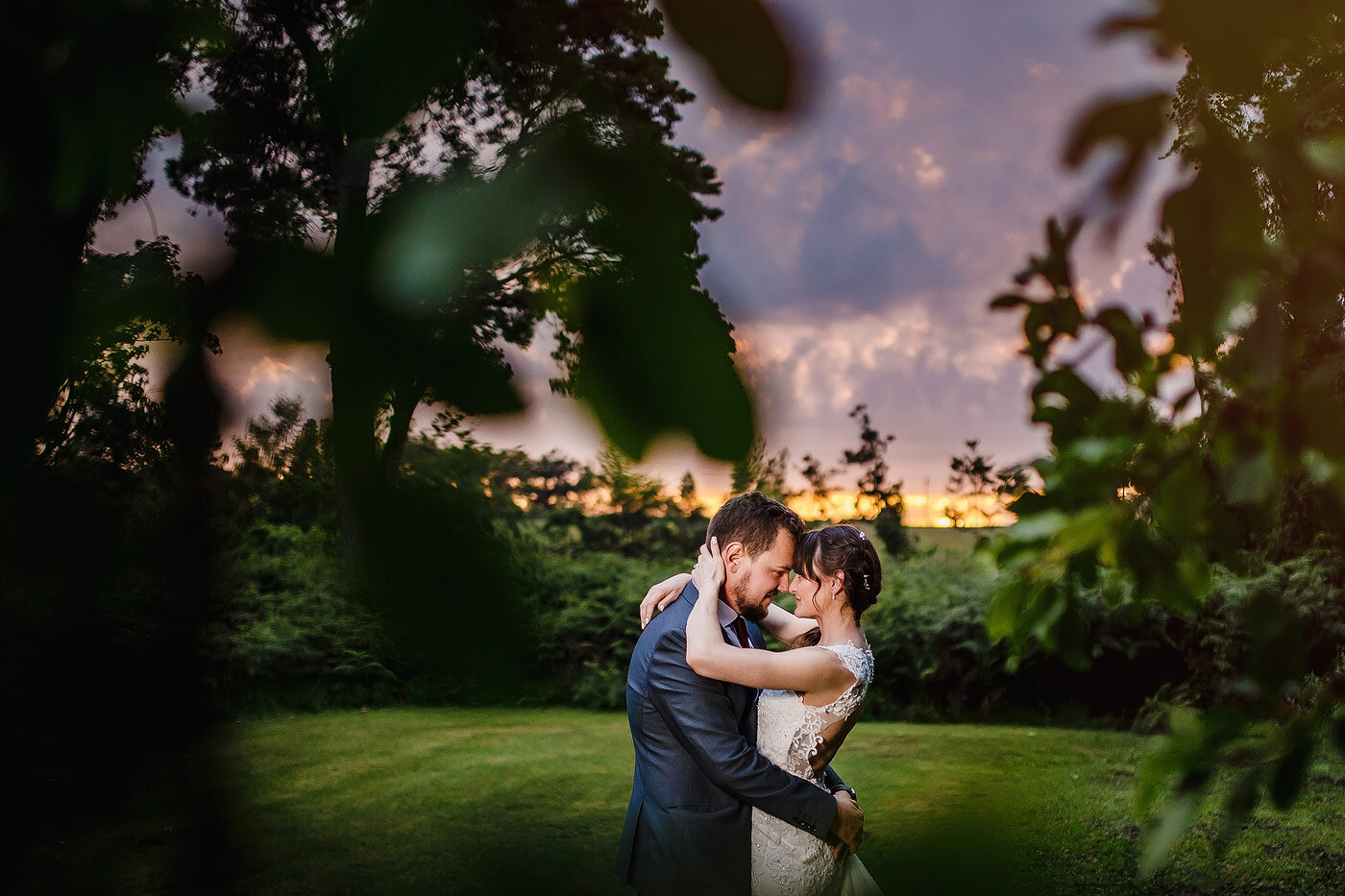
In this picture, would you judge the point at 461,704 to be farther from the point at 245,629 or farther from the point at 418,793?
the point at 418,793

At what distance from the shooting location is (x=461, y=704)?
1.85 feet

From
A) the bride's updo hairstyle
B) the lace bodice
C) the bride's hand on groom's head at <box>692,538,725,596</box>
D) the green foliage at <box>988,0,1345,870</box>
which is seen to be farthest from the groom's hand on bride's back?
the green foliage at <box>988,0,1345,870</box>

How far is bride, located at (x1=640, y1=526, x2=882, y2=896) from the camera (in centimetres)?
244

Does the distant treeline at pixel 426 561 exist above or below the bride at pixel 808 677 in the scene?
above

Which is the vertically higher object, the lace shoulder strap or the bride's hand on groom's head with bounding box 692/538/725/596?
the bride's hand on groom's head with bounding box 692/538/725/596

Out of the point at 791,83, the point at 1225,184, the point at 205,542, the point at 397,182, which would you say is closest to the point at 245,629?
the point at 205,542

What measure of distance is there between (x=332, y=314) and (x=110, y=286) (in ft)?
0.54

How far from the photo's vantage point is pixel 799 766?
9.26ft

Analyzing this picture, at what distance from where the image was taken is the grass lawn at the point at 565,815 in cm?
57

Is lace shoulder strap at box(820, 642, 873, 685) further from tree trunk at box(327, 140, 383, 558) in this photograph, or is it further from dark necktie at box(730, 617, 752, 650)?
tree trunk at box(327, 140, 383, 558)

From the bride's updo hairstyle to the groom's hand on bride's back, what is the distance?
0.82 meters

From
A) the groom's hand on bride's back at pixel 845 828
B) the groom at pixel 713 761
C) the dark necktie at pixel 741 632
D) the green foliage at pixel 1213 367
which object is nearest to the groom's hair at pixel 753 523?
the groom at pixel 713 761

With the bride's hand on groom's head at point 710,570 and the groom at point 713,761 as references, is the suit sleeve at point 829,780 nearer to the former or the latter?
the groom at point 713,761

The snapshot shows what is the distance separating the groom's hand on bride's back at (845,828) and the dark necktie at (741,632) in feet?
1.45
